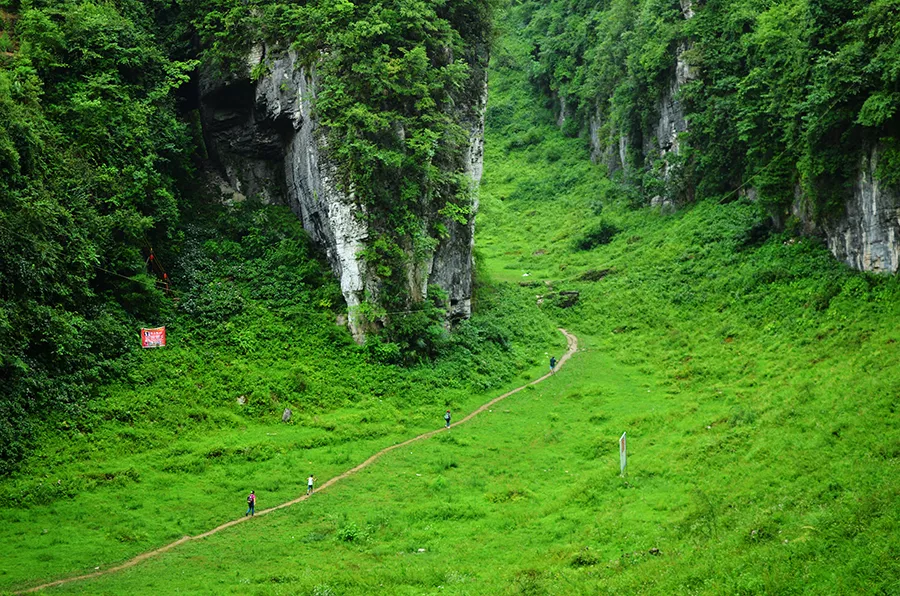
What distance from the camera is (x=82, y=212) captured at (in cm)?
2908

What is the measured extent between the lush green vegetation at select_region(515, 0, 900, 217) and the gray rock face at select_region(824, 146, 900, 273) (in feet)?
2.33

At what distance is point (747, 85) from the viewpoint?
39.8 meters

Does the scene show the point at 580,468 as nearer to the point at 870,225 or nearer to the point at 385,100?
the point at 870,225

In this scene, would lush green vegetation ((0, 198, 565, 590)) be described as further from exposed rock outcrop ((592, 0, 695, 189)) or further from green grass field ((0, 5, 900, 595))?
exposed rock outcrop ((592, 0, 695, 189))

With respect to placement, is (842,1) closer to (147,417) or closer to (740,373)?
(740,373)

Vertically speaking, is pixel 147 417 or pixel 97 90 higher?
pixel 97 90

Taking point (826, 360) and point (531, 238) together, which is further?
point (531, 238)

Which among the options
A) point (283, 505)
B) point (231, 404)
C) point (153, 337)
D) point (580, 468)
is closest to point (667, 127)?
→ point (580, 468)

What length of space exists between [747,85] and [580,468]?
85.9 feet

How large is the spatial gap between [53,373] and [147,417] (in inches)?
138

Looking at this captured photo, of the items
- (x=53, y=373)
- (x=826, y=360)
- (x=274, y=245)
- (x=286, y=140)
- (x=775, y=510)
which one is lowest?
(x=775, y=510)

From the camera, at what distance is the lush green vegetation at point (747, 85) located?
2769 centimetres

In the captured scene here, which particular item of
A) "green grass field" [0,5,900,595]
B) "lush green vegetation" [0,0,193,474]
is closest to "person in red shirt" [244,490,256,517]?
"green grass field" [0,5,900,595]

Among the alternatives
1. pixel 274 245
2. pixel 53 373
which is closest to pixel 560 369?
pixel 274 245
